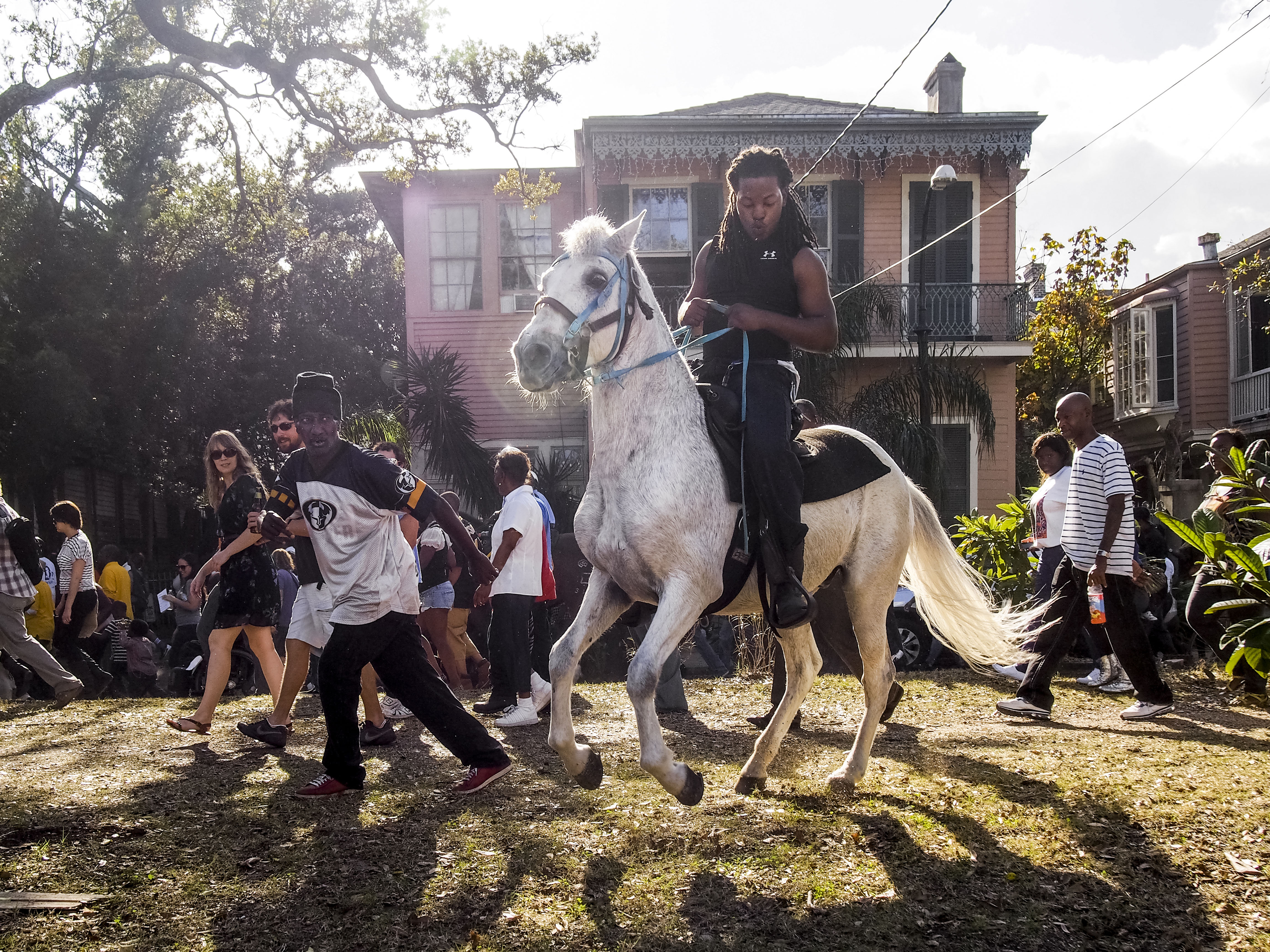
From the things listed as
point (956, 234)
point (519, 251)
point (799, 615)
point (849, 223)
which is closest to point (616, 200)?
point (519, 251)

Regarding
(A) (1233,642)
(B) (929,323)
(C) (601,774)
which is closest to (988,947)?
(C) (601,774)

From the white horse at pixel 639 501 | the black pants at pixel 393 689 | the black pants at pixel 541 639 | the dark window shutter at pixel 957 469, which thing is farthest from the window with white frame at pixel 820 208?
the black pants at pixel 393 689

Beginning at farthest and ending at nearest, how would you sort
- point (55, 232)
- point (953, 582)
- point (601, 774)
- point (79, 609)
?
point (55, 232)
point (79, 609)
point (953, 582)
point (601, 774)

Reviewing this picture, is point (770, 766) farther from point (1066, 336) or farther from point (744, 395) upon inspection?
point (1066, 336)

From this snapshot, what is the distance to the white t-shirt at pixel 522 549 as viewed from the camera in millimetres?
7852

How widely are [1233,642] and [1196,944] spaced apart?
4362 mm

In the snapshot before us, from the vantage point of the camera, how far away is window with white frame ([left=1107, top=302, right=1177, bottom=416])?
27062 mm

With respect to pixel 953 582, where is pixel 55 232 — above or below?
above

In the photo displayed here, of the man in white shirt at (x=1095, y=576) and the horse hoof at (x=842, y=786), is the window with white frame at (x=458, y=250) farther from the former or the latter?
the horse hoof at (x=842, y=786)

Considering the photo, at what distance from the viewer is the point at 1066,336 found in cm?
2511

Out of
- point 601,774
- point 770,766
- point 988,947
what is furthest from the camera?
point 770,766

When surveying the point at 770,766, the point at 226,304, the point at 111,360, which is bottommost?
the point at 770,766

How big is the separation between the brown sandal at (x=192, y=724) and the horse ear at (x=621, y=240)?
4.52 metres

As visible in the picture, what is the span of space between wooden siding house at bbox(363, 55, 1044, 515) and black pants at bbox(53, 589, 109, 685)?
9.16 metres
